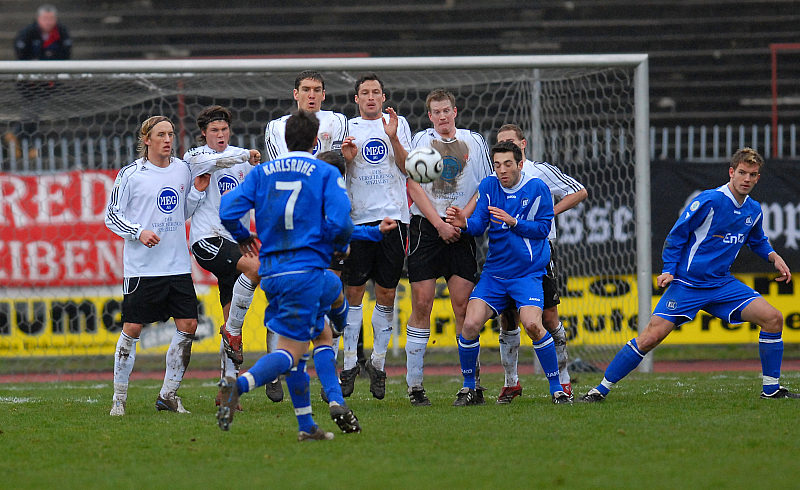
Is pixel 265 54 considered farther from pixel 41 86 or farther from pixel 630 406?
pixel 630 406

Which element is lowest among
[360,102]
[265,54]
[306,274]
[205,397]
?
[205,397]

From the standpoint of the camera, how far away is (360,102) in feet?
25.8

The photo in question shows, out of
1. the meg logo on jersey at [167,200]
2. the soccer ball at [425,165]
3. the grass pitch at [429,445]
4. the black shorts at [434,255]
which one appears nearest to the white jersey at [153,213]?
the meg logo on jersey at [167,200]

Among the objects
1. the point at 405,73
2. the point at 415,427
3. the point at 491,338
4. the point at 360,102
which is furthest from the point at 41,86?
the point at 415,427

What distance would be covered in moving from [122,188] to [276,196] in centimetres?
234

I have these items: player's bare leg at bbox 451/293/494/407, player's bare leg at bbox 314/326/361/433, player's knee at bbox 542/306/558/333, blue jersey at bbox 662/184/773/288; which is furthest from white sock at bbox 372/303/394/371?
blue jersey at bbox 662/184/773/288

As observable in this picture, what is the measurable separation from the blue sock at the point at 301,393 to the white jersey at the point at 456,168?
247cm

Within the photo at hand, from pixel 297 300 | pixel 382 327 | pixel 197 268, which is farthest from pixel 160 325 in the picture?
pixel 297 300

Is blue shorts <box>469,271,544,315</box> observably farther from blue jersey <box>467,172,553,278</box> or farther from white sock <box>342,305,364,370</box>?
white sock <box>342,305,364,370</box>

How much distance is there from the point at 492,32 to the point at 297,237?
1304 centimetres

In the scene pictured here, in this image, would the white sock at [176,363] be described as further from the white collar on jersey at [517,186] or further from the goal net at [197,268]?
the goal net at [197,268]

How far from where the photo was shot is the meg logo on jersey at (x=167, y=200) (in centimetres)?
767

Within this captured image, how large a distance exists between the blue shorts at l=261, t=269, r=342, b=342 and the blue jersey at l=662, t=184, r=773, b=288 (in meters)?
3.12

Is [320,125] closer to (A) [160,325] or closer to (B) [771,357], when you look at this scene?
(B) [771,357]
